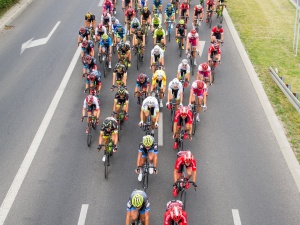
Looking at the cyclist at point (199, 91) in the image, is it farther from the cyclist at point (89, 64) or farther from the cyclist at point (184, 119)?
the cyclist at point (89, 64)

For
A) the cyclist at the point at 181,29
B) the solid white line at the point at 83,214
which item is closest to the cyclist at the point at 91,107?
the solid white line at the point at 83,214

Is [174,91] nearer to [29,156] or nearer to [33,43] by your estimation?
[29,156]

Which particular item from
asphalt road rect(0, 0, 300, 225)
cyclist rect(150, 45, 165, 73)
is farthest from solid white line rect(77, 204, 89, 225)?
cyclist rect(150, 45, 165, 73)

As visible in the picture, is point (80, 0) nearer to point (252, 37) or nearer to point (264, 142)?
point (252, 37)

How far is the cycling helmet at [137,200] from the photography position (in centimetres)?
1138

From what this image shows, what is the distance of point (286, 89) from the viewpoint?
67.9 ft

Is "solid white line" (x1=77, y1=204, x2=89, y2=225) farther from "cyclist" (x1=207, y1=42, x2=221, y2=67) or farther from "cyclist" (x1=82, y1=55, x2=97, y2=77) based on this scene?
"cyclist" (x1=207, y1=42, x2=221, y2=67)

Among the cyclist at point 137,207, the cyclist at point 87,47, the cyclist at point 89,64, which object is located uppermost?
the cyclist at point 87,47

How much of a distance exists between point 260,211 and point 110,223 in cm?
489

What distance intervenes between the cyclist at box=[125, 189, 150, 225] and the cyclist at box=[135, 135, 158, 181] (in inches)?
94.2

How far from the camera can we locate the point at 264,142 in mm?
17234

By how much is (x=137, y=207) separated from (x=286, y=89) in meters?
12.3

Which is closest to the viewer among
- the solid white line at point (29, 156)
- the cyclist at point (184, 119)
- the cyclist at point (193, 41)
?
the solid white line at point (29, 156)

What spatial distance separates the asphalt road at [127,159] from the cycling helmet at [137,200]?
2.09 m
